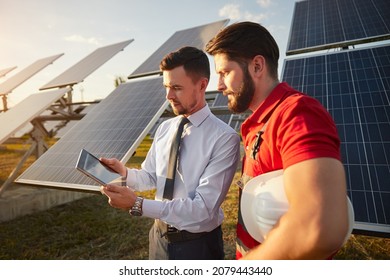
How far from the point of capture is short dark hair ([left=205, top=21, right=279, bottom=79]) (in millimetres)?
1401

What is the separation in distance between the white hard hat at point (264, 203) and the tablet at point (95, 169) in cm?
111

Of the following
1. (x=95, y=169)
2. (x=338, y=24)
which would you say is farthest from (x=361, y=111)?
(x=338, y=24)

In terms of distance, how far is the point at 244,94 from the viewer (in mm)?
1442

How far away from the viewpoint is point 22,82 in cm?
838

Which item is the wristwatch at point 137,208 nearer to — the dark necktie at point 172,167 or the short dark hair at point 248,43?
the dark necktie at point 172,167

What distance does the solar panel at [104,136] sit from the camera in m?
3.84

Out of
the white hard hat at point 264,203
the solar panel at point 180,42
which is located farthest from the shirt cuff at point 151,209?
the solar panel at point 180,42

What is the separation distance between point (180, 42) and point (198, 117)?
5908 millimetres

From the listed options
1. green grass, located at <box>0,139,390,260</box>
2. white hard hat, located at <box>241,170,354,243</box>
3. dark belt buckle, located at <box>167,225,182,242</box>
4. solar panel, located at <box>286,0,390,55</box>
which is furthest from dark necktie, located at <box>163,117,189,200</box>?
solar panel, located at <box>286,0,390,55</box>

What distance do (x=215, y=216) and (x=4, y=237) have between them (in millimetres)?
4324

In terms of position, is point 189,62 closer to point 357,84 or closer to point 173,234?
point 173,234

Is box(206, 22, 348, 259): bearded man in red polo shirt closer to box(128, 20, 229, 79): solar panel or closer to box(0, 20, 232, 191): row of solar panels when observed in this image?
box(0, 20, 232, 191): row of solar panels
